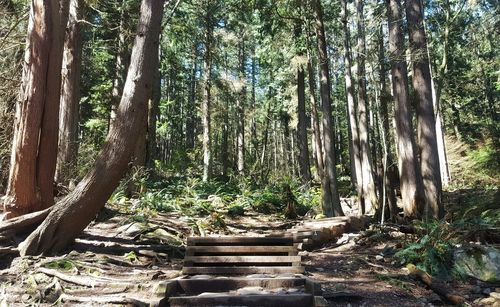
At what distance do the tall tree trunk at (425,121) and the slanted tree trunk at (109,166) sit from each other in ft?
23.9

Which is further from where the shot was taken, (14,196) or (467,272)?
(14,196)

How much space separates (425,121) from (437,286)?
639cm

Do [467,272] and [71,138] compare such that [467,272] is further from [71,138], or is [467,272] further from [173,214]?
[71,138]

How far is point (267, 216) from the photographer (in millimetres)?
14133

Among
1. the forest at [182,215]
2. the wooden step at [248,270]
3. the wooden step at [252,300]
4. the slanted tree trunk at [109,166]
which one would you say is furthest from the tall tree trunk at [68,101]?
the wooden step at [252,300]

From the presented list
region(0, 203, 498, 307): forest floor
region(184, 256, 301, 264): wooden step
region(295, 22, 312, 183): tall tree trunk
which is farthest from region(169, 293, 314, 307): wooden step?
region(295, 22, 312, 183): tall tree trunk

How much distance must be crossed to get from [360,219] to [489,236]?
5.33m

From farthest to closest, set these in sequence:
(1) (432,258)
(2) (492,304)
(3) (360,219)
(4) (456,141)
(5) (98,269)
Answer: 1. (4) (456,141)
2. (3) (360,219)
3. (1) (432,258)
4. (5) (98,269)
5. (2) (492,304)

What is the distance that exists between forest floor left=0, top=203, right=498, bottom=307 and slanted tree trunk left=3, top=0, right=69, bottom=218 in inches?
48.5

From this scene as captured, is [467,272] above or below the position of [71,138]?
below

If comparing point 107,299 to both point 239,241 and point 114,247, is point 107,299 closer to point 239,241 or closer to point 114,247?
point 114,247

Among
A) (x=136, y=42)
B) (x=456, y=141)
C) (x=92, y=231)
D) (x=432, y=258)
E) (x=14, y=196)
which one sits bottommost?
(x=432, y=258)

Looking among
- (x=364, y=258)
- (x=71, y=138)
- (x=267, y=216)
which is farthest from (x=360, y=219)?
(x=71, y=138)

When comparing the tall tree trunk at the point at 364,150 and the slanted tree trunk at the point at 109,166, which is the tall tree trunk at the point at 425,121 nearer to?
the tall tree trunk at the point at 364,150
